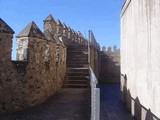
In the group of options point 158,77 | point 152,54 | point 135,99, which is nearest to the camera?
point 158,77

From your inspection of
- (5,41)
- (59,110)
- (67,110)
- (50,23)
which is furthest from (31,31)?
(50,23)

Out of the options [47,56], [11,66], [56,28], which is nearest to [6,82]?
[11,66]

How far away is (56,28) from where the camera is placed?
18656 mm

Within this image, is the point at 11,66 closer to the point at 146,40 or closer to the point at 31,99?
the point at 31,99

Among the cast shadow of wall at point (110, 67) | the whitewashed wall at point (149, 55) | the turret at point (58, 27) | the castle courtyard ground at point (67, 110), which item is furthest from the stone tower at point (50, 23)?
the cast shadow of wall at point (110, 67)

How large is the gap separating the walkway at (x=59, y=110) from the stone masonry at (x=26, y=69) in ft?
1.27

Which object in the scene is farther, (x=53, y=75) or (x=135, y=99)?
(x=53, y=75)

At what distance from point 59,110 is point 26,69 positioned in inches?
70.4

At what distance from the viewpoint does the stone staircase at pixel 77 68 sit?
1396cm

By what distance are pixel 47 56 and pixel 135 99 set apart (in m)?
3.83

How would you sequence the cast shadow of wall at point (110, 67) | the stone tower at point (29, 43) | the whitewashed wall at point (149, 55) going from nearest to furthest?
the whitewashed wall at point (149, 55)
the stone tower at point (29, 43)
the cast shadow of wall at point (110, 67)

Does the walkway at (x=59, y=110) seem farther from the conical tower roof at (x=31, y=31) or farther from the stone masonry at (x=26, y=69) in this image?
the conical tower roof at (x=31, y=31)

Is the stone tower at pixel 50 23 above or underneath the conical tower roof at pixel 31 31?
above

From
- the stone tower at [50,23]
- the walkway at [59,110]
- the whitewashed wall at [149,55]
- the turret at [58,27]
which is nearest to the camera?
the whitewashed wall at [149,55]
